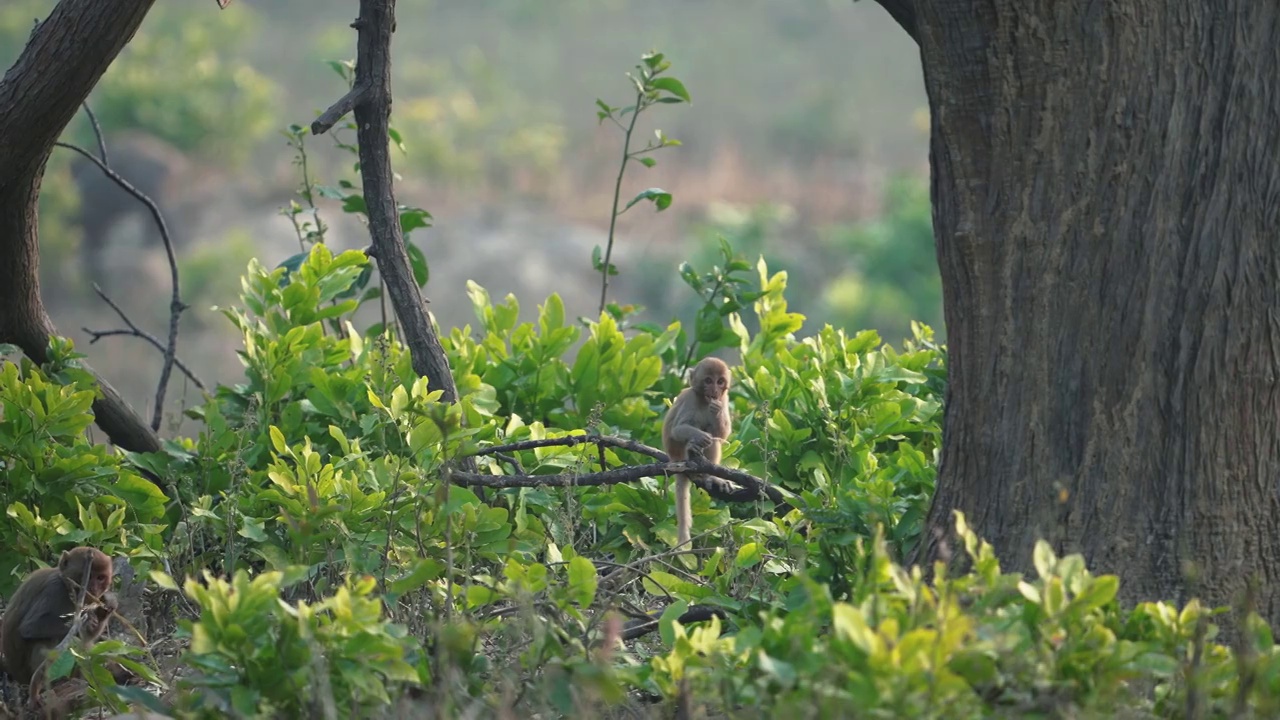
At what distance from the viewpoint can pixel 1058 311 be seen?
2992 mm

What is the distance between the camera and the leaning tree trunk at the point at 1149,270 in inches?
115

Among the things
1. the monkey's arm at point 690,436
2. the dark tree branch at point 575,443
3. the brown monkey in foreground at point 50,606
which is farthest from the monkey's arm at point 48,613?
the monkey's arm at point 690,436

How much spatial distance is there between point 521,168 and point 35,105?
26.7 meters

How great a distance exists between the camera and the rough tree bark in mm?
4285

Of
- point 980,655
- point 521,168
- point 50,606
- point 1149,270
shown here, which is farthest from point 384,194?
point 521,168

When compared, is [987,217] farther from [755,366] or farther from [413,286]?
[755,366]

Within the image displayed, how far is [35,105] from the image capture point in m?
4.39

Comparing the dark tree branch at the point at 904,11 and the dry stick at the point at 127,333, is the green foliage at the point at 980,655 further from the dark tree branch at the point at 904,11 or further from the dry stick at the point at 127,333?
the dry stick at the point at 127,333

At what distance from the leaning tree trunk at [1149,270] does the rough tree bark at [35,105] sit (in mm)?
2855

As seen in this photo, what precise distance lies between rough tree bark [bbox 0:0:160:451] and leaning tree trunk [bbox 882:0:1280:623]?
9.37ft

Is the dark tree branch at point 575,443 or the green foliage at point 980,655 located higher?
the dark tree branch at point 575,443

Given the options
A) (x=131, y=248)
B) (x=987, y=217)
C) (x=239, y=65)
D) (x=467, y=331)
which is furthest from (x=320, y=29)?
(x=987, y=217)

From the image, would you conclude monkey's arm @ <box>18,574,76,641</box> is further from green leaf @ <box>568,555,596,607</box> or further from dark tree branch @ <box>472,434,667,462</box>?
green leaf @ <box>568,555,596,607</box>

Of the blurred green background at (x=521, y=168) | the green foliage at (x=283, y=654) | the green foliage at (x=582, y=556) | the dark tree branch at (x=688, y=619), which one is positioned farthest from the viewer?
the blurred green background at (x=521, y=168)
